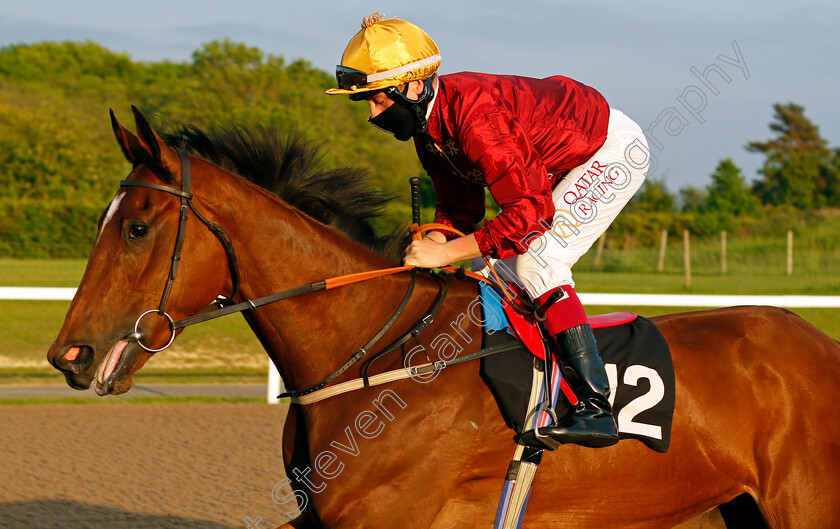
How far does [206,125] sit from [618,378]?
2673 cm

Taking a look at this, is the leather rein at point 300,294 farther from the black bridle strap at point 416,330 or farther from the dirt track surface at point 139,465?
the dirt track surface at point 139,465

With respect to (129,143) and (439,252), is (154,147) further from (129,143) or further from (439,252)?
(439,252)

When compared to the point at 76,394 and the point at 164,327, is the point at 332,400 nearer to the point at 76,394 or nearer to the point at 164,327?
the point at 164,327

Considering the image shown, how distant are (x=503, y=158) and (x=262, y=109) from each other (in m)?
31.1

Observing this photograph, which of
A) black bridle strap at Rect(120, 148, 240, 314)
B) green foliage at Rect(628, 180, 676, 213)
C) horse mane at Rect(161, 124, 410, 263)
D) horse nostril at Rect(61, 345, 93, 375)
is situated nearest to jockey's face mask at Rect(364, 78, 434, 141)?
horse mane at Rect(161, 124, 410, 263)

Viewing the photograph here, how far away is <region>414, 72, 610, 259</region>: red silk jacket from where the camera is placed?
2465mm

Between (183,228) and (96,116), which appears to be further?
(96,116)

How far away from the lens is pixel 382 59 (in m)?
2.49

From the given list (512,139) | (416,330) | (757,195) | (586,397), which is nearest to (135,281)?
(416,330)

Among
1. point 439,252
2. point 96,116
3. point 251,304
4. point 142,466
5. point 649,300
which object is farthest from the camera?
point 96,116

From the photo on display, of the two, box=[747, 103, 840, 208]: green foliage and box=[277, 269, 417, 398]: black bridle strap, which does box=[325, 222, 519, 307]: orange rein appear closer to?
box=[277, 269, 417, 398]: black bridle strap

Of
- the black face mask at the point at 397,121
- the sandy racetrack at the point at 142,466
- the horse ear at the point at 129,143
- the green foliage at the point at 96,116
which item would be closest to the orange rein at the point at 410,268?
the black face mask at the point at 397,121

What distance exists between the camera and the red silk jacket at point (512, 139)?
8.09ft

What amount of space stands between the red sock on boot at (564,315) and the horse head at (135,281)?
104 centimetres
